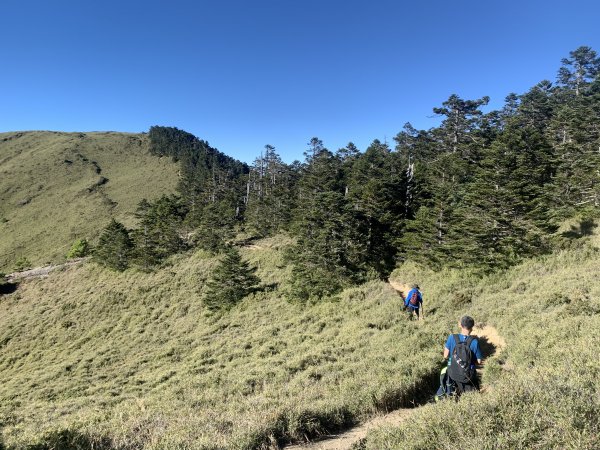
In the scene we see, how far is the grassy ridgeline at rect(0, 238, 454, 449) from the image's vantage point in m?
7.12

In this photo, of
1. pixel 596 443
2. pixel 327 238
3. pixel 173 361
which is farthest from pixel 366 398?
pixel 327 238

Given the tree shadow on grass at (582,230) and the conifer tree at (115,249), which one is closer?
the tree shadow on grass at (582,230)

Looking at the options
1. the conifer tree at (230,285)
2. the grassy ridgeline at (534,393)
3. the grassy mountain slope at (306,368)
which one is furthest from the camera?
the conifer tree at (230,285)

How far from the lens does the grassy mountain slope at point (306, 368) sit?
4.78 m

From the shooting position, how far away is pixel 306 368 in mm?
12461

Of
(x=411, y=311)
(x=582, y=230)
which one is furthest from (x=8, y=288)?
(x=582, y=230)

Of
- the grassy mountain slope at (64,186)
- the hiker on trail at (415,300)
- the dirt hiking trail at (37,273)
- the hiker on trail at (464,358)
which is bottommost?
the dirt hiking trail at (37,273)

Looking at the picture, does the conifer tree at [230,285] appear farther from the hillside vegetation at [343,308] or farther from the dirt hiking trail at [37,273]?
the dirt hiking trail at [37,273]

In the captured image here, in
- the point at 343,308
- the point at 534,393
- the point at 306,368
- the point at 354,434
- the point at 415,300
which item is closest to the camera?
the point at 534,393

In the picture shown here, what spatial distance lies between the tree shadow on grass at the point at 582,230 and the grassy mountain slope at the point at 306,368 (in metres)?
2.86

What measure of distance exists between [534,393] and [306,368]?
876 cm

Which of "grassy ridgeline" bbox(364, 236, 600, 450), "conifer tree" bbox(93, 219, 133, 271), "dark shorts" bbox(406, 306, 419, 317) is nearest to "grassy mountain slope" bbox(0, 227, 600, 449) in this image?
"grassy ridgeline" bbox(364, 236, 600, 450)

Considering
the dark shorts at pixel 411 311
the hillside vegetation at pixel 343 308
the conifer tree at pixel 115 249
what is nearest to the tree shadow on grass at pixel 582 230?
the hillside vegetation at pixel 343 308

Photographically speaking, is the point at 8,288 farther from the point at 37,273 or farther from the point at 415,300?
the point at 415,300
